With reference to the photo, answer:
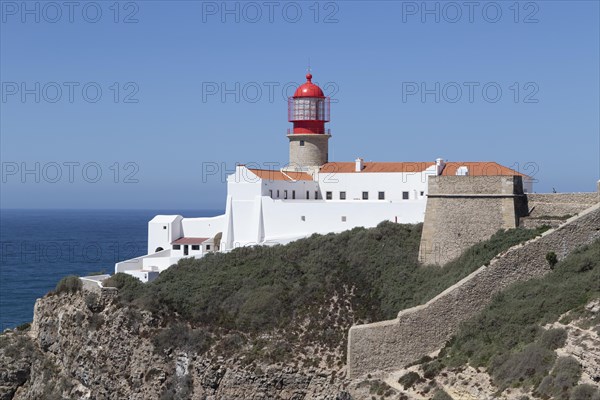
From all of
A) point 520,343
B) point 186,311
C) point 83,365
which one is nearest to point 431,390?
point 520,343

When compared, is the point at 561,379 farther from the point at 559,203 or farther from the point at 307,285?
the point at 307,285

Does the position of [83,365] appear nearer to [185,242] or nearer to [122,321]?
[122,321]

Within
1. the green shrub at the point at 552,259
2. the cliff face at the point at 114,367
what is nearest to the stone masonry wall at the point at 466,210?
the green shrub at the point at 552,259

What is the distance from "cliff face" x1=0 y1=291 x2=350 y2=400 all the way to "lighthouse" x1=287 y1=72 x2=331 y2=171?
12871 millimetres

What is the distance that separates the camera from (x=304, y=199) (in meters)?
42.8

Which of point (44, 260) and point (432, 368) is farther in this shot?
point (44, 260)

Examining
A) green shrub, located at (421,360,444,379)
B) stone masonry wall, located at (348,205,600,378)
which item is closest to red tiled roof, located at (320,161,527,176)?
stone masonry wall, located at (348,205,600,378)

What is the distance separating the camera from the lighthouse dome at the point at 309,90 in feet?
143

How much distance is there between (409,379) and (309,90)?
856 inches

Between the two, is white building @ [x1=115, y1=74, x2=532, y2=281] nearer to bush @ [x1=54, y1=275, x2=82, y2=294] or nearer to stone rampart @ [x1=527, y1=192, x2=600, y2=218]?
bush @ [x1=54, y1=275, x2=82, y2=294]

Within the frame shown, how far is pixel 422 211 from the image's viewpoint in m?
38.1

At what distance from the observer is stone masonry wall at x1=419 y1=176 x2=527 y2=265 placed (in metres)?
30.7

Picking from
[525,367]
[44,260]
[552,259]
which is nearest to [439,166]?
[552,259]

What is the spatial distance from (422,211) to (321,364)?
35.3 feet
